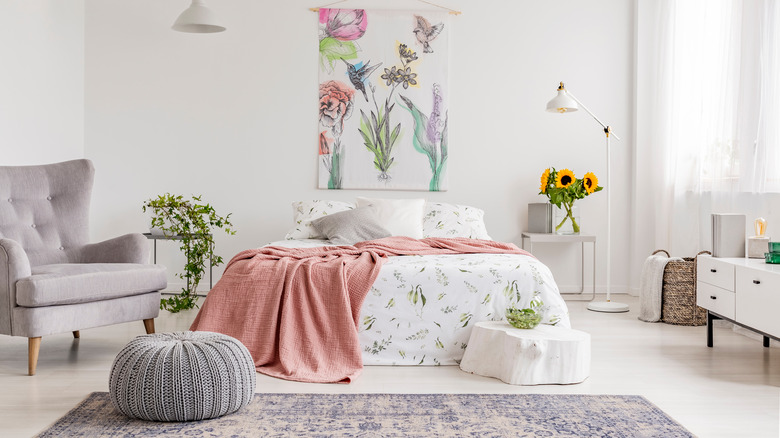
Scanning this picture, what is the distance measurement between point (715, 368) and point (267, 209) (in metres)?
3.59

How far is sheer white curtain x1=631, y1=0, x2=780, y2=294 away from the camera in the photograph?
13.7ft

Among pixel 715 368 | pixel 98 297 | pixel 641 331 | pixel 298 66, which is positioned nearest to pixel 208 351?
pixel 98 297

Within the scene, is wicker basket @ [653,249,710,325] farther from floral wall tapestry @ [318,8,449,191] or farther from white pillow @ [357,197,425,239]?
floral wall tapestry @ [318,8,449,191]

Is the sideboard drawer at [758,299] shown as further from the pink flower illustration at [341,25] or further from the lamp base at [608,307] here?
the pink flower illustration at [341,25]

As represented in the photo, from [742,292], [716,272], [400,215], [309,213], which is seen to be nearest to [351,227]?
[400,215]

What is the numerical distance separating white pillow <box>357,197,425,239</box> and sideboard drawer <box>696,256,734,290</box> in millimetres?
1848

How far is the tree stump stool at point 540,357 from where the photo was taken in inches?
125

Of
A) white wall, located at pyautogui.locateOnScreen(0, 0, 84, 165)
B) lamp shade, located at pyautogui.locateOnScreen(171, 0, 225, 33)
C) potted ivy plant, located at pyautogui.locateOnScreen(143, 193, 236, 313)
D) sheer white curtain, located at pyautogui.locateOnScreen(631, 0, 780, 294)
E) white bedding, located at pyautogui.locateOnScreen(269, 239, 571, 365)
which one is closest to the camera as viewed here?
white bedding, located at pyautogui.locateOnScreen(269, 239, 571, 365)

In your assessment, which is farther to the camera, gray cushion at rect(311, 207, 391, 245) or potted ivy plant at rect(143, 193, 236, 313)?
potted ivy plant at rect(143, 193, 236, 313)

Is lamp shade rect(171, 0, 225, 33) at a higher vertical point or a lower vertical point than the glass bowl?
higher

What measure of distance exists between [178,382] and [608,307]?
3577 mm

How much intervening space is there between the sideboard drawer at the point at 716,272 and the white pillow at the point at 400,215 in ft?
6.06

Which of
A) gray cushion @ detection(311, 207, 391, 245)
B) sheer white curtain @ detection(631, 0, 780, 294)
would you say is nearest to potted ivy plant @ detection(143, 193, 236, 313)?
gray cushion @ detection(311, 207, 391, 245)

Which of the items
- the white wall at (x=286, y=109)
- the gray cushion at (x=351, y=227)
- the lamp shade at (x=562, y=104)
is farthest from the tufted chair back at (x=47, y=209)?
the lamp shade at (x=562, y=104)
